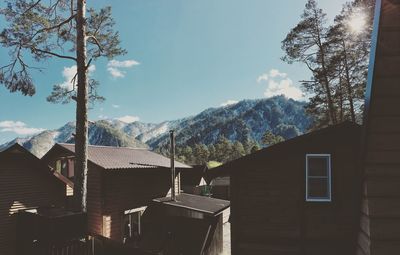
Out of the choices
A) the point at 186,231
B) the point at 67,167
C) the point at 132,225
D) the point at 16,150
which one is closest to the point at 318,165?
the point at 186,231

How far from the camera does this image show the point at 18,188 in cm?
1589

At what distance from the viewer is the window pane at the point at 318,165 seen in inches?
400

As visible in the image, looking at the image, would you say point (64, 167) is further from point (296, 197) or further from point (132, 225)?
point (296, 197)

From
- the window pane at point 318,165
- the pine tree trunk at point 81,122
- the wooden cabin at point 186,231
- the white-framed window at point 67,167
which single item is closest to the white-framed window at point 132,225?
the wooden cabin at point 186,231

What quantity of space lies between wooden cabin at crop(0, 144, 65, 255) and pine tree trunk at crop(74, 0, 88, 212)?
5.76 m

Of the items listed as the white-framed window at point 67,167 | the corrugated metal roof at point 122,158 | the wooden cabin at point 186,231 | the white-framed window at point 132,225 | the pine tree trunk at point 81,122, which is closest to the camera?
the pine tree trunk at point 81,122

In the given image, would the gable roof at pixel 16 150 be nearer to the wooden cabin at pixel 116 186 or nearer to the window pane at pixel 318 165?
the wooden cabin at pixel 116 186

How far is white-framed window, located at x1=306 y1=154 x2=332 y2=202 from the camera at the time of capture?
31.6ft

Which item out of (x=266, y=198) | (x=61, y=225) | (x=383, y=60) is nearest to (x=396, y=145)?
(x=383, y=60)

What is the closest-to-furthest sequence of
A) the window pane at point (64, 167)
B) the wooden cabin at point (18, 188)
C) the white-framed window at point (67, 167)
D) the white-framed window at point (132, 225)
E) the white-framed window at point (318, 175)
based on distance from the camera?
the white-framed window at point (318, 175)
the wooden cabin at point (18, 188)
the white-framed window at point (132, 225)
the white-framed window at point (67, 167)
the window pane at point (64, 167)

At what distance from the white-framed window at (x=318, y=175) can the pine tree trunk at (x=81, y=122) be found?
9141 millimetres

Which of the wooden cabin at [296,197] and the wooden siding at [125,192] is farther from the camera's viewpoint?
the wooden siding at [125,192]

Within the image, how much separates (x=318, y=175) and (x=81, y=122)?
10.3 metres

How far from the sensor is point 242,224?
10.2m
